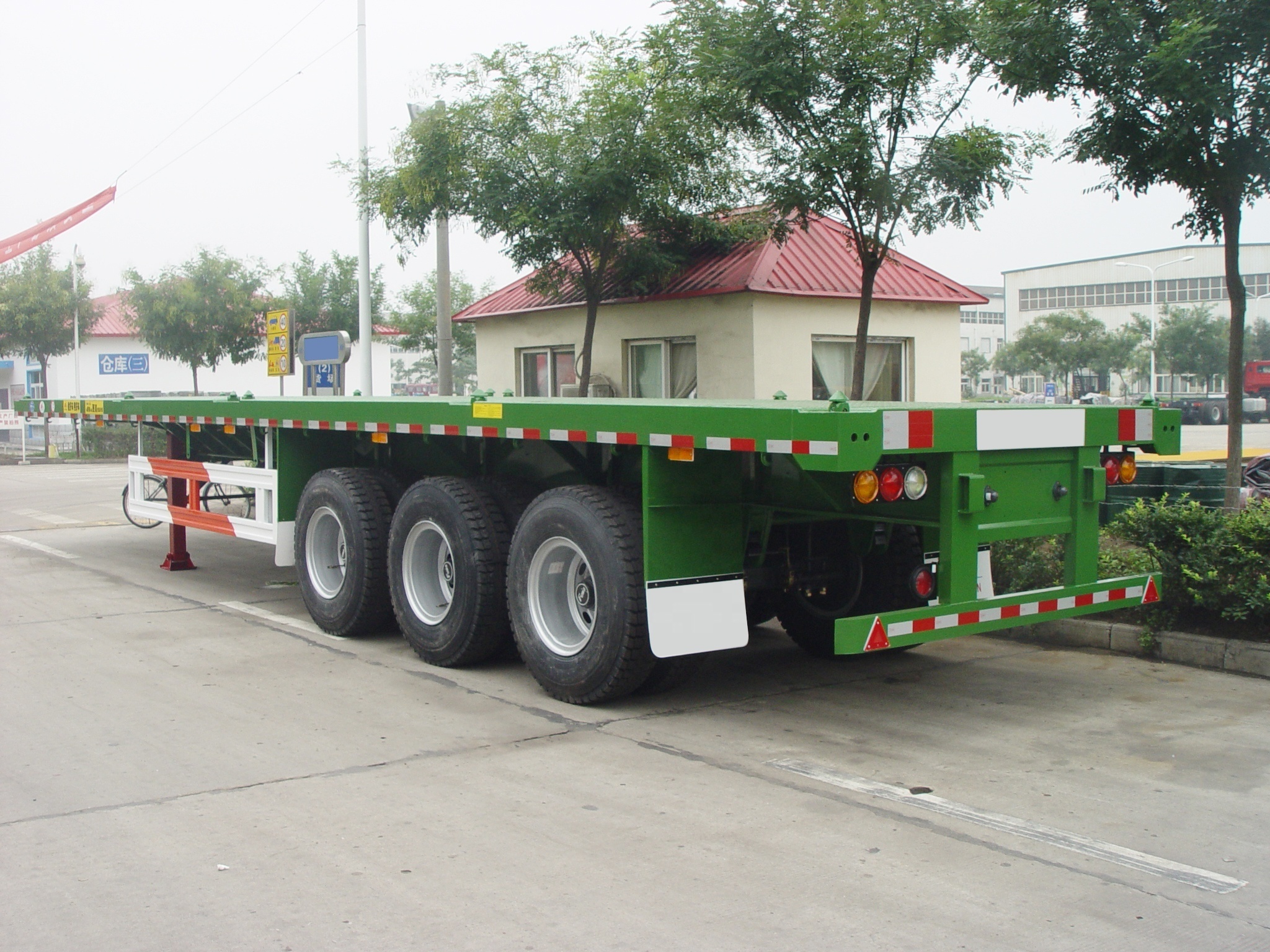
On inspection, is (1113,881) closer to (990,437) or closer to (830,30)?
(990,437)

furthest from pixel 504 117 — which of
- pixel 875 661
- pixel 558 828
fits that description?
pixel 558 828

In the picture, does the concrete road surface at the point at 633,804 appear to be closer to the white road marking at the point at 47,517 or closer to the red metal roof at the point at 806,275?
the white road marking at the point at 47,517

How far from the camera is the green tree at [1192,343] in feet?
174

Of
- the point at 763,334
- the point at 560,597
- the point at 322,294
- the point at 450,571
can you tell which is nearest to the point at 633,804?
the point at 560,597

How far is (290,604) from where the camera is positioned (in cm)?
1016

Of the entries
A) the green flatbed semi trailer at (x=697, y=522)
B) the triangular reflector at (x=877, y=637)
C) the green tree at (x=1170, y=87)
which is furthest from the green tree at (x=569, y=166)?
the triangular reflector at (x=877, y=637)

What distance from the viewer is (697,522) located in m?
6.27

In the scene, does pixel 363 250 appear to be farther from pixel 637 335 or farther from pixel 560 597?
pixel 560 597

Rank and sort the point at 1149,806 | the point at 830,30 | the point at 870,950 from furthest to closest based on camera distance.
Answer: the point at 830,30 < the point at 1149,806 < the point at 870,950

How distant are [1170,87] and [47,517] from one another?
15.4m

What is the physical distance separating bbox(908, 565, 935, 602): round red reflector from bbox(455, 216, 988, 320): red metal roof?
10.4 meters

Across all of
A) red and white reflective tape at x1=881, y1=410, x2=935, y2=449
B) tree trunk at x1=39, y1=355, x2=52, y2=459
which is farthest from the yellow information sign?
red and white reflective tape at x1=881, y1=410, x2=935, y2=449

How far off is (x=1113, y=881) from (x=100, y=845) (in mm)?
3652

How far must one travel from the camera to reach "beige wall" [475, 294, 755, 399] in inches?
667
